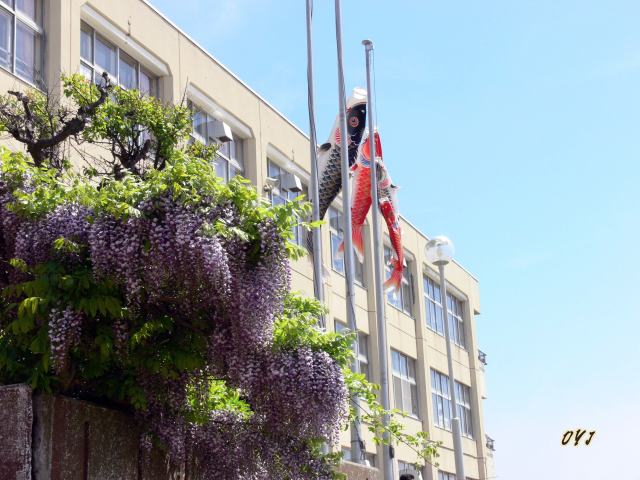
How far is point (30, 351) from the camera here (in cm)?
1015

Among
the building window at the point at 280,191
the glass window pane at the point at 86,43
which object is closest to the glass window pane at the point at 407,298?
the building window at the point at 280,191

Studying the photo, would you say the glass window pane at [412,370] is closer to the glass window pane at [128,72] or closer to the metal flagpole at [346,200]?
the metal flagpole at [346,200]

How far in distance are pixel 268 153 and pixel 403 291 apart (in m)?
10.4

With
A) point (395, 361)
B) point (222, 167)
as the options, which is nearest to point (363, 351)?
point (395, 361)

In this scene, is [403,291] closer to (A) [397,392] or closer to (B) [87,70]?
(A) [397,392]

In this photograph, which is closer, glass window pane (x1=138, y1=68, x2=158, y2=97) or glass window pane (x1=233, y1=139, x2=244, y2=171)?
glass window pane (x1=138, y1=68, x2=158, y2=97)

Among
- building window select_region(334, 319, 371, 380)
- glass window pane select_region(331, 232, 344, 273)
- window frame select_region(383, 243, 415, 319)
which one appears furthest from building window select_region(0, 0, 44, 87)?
window frame select_region(383, 243, 415, 319)

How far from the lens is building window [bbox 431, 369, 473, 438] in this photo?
3719 centimetres

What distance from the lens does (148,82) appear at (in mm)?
22750

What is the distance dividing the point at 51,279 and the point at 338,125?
13.0 metres

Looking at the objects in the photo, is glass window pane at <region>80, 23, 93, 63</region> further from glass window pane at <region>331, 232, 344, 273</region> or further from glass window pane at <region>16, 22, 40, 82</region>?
glass window pane at <region>331, 232, 344, 273</region>

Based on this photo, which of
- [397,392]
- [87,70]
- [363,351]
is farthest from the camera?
[397,392]

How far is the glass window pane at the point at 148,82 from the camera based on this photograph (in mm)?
22484

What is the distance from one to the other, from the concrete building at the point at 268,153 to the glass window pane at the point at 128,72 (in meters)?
0.03
